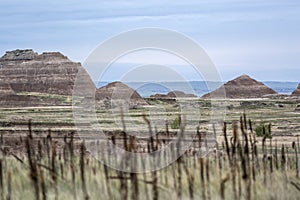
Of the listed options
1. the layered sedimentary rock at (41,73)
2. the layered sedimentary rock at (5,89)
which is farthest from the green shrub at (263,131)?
the layered sedimentary rock at (41,73)

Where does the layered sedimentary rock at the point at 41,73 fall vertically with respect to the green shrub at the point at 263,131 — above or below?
above

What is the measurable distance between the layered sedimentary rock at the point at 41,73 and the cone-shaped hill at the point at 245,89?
3492 centimetres

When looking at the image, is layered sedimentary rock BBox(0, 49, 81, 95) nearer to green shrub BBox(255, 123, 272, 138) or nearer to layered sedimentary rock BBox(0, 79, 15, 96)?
layered sedimentary rock BBox(0, 79, 15, 96)

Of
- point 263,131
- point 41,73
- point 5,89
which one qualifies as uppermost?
point 41,73

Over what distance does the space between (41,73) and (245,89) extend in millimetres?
47137

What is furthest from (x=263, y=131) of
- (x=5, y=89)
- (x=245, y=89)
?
(x=245, y=89)

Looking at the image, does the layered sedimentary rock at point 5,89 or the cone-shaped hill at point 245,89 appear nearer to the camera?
the layered sedimentary rock at point 5,89

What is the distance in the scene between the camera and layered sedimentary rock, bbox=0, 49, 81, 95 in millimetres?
136750

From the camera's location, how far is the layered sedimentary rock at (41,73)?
136750mm

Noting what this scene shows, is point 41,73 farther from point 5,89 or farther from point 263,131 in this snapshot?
point 263,131

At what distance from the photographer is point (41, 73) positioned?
143625 mm

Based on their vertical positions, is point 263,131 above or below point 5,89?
Answer: below

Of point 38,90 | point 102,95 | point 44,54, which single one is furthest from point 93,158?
point 44,54

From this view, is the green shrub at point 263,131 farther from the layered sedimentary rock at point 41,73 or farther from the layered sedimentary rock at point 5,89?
the layered sedimentary rock at point 41,73
